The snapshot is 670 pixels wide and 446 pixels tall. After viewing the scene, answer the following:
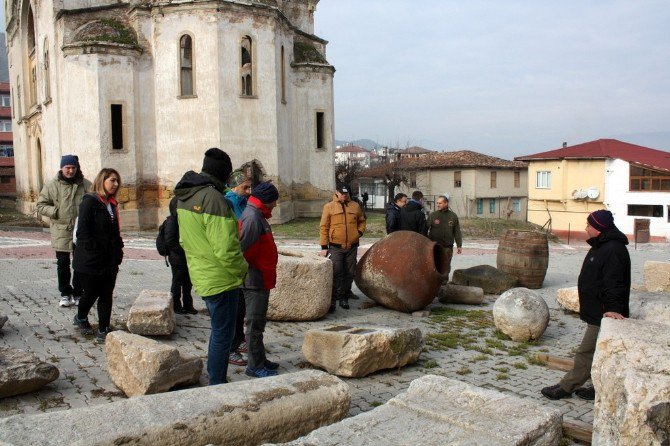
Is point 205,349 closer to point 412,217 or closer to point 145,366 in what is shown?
point 145,366

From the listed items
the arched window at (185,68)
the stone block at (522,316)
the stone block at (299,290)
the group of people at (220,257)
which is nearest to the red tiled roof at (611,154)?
the arched window at (185,68)

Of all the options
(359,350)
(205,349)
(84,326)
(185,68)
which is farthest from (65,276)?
(185,68)

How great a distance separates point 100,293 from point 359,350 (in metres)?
3.07

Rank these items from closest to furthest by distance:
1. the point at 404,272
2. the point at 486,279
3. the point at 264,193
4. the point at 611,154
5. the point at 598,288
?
the point at 598,288 < the point at 264,193 < the point at 404,272 < the point at 486,279 < the point at 611,154

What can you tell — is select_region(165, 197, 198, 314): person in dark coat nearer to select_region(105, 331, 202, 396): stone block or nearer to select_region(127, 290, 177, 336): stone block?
select_region(127, 290, 177, 336): stone block


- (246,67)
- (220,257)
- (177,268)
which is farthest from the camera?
(246,67)

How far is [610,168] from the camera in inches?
1374

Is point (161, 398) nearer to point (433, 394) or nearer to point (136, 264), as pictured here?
point (433, 394)

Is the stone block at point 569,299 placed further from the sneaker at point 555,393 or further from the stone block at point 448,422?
the stone block at point 448,422

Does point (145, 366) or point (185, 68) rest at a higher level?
point (185, 68)

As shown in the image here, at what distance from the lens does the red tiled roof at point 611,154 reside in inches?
1369

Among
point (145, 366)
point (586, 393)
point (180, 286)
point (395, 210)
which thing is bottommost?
point (586, 393)

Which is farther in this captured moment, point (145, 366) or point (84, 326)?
point (84, 326)

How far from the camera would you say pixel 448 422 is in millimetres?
4117
